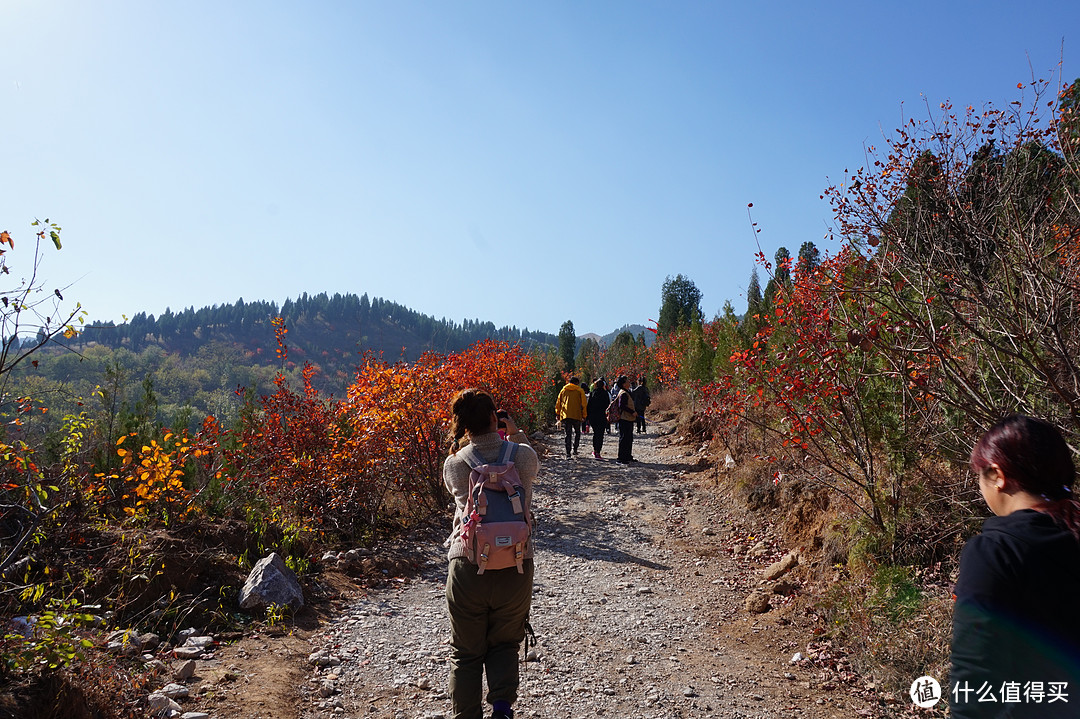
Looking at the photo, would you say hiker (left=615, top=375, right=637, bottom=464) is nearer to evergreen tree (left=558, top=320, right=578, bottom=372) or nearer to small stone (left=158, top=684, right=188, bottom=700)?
small stone (left=158, top=684, right=188, bottom=700)

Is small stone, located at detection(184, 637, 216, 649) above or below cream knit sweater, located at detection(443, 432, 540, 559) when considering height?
below

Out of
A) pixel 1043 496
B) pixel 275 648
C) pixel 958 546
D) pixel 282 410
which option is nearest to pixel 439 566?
pixel 275 648

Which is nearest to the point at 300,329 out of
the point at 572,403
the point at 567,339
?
the point at 567,339

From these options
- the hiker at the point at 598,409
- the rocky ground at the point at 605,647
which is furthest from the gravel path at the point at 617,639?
the hiker at the point at 598,409

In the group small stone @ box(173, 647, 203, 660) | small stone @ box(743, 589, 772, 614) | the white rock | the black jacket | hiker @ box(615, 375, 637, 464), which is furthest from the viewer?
hiker @ box(615, 375, 637, 464)

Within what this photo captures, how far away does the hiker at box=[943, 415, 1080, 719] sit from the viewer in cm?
160

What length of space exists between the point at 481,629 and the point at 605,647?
7.27 feet

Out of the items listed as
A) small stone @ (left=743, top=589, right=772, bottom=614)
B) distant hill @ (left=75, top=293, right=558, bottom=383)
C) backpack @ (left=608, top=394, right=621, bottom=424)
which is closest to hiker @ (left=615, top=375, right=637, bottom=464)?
backpack @ (left=608, top=394, right=621, bottom=424)

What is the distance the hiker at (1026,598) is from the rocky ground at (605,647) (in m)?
2.58

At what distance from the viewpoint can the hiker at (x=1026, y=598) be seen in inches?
62.8

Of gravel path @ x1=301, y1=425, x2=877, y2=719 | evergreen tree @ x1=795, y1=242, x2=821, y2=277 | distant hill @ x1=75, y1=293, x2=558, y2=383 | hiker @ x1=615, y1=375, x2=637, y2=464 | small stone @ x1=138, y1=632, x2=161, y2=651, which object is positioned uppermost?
distant hill @ x1=75, y1=293, x2=558, y2=383

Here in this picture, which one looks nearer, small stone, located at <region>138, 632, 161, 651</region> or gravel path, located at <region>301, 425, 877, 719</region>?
gravel path, located at <region>301, 425, 877, 719</region>

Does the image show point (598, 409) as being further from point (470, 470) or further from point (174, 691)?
point (174, 691)

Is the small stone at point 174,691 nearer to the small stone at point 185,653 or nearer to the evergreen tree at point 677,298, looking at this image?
the small stone at point 185,653
